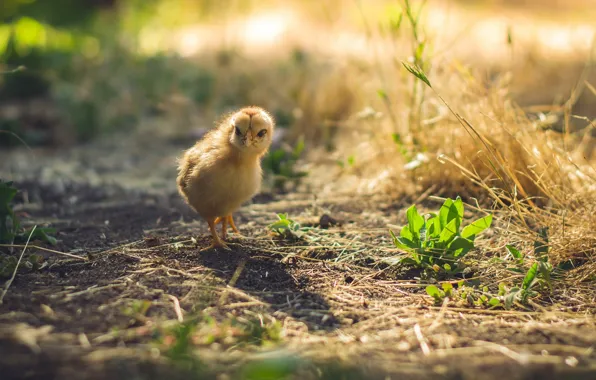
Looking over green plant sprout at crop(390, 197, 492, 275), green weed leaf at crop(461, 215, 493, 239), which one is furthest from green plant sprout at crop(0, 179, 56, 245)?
green weed leaf at crop(461, 215, 493, 239)

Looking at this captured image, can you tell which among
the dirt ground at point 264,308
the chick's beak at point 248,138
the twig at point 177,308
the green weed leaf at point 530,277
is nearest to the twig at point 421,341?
the dirt ground at point 264,308

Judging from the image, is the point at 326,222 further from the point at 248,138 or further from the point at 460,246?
the point at 460,246

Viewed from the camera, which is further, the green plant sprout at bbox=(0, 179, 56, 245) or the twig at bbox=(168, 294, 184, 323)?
the green plant sprout at bbox=(0, 179, 56, 245)

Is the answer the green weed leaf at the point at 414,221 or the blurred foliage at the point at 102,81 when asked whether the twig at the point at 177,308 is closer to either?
the green weed leaf at the point at 414,221

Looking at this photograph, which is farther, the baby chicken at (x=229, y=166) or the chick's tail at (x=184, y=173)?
the chick's tail at (x=184, y=173)

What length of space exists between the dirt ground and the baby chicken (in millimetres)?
251

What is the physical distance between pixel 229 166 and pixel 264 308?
92cm

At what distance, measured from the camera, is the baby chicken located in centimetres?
347

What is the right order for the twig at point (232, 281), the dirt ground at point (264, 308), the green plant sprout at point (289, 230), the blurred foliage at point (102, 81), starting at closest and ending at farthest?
the dirt ground at point (264, 308), the twig at point (232, 281), the green plant sprout at point (289, 230), the blurred foliage at point (102, 81)

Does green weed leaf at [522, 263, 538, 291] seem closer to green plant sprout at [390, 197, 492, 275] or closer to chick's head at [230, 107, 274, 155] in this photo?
green plant sprout at [390, 197, 492, 275]

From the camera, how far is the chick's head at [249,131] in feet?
11.3

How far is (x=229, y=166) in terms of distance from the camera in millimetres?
3543

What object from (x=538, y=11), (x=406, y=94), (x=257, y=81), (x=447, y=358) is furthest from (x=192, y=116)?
(x=538, y=11)

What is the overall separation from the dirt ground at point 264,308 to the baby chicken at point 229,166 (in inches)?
9.9
